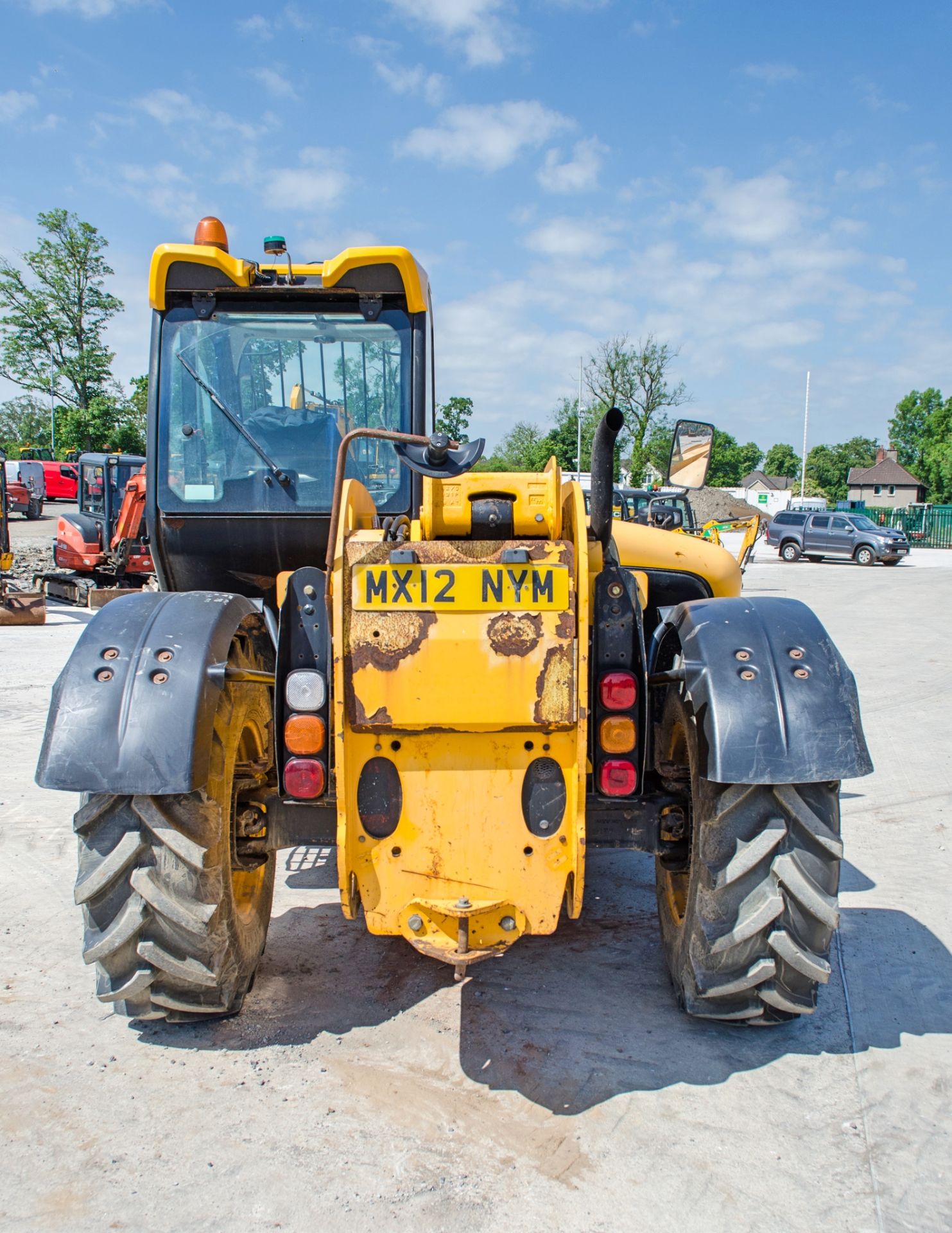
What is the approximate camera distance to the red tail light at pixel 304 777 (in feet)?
10.0

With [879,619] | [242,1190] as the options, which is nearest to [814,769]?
[242,1190]

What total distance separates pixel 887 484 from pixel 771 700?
99.0m

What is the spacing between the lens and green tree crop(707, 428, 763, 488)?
11631 cm

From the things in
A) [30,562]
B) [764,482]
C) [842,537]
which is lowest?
[30,562]

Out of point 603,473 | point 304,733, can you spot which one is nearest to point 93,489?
point 304,733

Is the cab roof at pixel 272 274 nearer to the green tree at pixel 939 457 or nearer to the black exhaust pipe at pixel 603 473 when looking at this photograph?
the black exhaust pipe at pixel 603 473

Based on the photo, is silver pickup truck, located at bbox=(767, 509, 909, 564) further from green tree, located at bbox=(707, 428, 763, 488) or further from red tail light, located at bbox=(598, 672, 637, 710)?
green tree, located at bbox=(707, 428, 763, 488)

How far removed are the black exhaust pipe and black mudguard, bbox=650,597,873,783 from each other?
1.52 feet

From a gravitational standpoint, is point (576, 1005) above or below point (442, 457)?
below

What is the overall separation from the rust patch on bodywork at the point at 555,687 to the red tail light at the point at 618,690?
1.01ft

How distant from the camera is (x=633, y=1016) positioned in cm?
337

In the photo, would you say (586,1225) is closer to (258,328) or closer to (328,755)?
(328,755)

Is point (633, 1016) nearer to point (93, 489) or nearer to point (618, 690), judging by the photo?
point (618, 690)

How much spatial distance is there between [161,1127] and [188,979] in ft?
1.38
